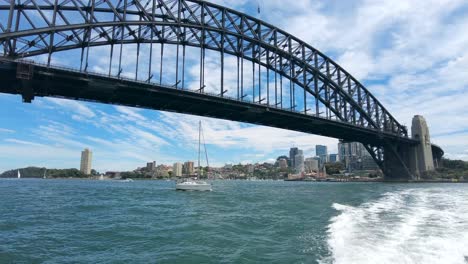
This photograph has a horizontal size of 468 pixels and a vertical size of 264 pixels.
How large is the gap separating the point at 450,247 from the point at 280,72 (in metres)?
57.2

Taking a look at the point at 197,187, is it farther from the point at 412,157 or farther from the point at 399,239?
the point at 412,157

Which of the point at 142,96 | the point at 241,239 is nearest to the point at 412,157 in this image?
the point at 142,96

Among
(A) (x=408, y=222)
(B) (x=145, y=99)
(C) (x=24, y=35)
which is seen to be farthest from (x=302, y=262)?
(B) (x=145, y=99)

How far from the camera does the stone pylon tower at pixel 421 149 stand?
87456mm

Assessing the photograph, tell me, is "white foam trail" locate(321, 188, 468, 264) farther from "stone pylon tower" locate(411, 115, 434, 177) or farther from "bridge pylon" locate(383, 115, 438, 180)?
"stone pylon tower" locate(411, 115, 434, 177)

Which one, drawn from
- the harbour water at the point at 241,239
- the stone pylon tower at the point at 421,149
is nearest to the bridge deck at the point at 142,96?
the harbour water at the point at 241,239

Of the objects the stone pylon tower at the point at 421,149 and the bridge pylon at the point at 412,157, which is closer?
the bridge pylon at the point at 412,157

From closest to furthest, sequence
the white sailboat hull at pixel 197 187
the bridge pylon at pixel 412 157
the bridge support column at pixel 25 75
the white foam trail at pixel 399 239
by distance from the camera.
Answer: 1. the white foam trail at pixel 399 239
2. the bridge support column at pixel 25 75
3. the white sailboat hull at pixel 197 187
4. the bridge pylon at pixel 412 157

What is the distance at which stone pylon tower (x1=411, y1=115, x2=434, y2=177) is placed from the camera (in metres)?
87.5

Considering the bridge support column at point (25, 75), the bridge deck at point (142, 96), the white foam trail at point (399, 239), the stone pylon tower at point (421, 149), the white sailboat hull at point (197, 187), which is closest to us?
the white foam trail at point (399, 239)

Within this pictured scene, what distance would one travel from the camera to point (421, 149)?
88312 millimetres

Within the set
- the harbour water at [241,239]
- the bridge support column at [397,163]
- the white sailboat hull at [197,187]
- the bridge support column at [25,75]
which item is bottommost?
the harbour water at [241,239]

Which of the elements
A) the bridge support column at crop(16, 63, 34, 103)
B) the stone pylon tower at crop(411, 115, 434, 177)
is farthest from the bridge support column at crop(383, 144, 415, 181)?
the bridge support column at crop(16, 63, 34, 103)

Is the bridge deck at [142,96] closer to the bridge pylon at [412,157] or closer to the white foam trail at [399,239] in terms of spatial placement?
the bridge pylon at [412,157]
